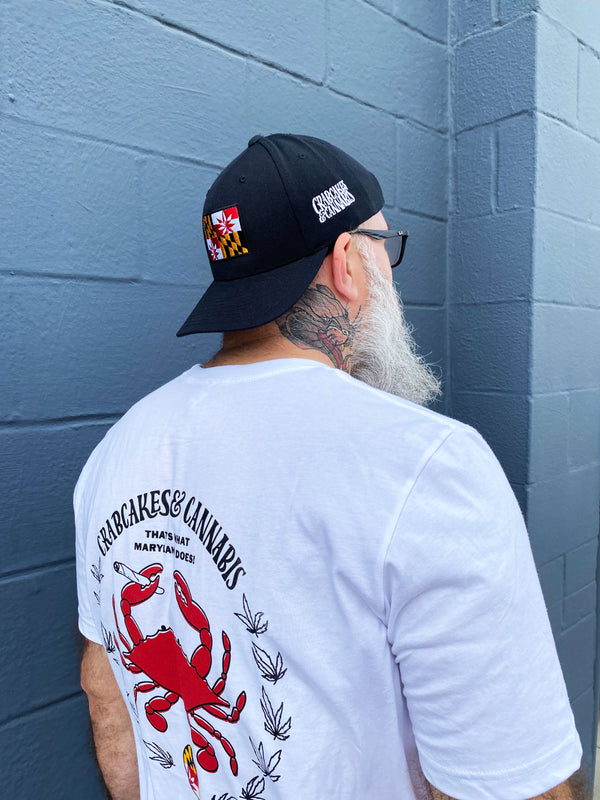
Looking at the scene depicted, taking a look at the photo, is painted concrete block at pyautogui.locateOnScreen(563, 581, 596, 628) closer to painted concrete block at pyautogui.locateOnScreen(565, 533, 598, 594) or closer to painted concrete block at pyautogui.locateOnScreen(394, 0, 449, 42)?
painted concrete block at pyautogui.locateOnScreen(565, 533, 598, 594)

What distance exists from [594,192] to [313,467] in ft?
6.84

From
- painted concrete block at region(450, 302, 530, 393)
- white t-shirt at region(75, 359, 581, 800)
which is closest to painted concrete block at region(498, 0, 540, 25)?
painted concrete block at region(450, 302, 530, 393)

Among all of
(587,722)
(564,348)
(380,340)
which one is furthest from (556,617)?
(380,340)

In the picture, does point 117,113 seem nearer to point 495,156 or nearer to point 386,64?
point 386,64

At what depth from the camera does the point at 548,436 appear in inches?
83.5

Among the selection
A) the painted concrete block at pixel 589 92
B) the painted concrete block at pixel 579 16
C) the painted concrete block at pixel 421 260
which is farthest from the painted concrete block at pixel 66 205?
the painted concrete block at pixel 589 92

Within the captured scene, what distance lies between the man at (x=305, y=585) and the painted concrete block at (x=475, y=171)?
1.32 metres

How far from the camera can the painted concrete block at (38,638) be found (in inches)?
53.7

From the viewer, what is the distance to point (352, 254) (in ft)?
3.78

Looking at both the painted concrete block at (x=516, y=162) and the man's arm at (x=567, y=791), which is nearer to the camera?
the man's arm at (x=567, y=791)

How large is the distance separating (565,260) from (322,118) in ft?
3.34

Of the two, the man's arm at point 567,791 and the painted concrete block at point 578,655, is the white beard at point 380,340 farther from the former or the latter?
the painted concrete block at point 578,655

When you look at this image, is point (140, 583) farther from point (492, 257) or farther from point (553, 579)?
point (553, 579)

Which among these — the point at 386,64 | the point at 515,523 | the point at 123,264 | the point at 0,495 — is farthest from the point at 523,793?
the point at 386,64
